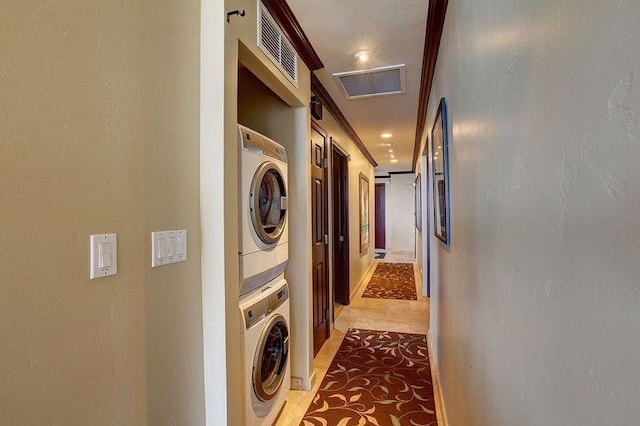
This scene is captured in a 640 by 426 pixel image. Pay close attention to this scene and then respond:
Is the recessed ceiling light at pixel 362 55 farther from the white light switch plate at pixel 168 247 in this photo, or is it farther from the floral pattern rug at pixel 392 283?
the floral pattern rug at pixel 392 283

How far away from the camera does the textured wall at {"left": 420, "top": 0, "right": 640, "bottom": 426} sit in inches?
15.5

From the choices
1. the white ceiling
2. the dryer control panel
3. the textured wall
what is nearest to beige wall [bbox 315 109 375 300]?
the white ceiling

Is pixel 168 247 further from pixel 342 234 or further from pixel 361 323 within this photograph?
pixel 342 234

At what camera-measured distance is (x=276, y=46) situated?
182 centimetres

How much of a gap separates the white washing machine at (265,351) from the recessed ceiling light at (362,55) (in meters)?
1.75

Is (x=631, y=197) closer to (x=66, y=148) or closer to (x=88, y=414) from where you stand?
(x=66, y=148)

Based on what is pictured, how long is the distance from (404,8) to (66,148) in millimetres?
1848

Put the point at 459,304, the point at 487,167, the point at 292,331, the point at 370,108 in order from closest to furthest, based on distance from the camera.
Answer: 1. the point at 487,167
2. the point at 459,304
3. the point at 292,331
4. the point at 370,108

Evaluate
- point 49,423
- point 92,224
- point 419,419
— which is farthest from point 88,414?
point 419,419

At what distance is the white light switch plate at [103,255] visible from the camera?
88 cm

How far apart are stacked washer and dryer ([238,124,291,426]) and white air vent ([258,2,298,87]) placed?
0.46m

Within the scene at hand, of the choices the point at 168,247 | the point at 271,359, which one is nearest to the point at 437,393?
the point at 271,359

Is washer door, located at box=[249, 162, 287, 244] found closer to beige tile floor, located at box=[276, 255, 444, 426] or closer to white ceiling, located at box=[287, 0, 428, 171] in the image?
white ceiling, located at box=[287, 0, 428, 171]

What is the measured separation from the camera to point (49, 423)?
782 mm
